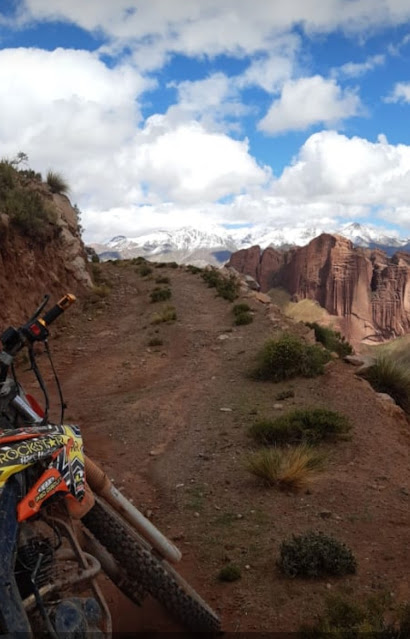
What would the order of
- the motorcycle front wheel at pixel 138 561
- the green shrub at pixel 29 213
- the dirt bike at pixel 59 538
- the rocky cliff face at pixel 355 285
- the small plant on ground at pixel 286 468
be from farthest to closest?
1. the rocky cliff face at pixel 355 285
2. the green shrub at pixel 29 213
3. the small plant on ground at pixel 286 468
4. the motorcycle front wheel at pixel 138 561
5. the dirt bike at pixel 59 538

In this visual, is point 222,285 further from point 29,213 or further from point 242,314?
point 29,213

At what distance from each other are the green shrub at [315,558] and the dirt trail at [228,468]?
11cm

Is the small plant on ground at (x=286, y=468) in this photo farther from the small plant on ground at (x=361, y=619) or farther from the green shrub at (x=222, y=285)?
the green shrub at (x=222, y=285)

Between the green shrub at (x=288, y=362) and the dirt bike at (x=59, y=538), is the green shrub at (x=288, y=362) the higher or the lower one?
the lower one

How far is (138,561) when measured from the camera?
11.2 ft

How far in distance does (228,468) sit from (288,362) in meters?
4.90

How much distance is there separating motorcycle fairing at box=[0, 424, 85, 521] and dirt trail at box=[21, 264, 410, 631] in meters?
1.68

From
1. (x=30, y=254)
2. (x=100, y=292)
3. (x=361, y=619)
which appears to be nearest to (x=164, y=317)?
(x=100, y=292)

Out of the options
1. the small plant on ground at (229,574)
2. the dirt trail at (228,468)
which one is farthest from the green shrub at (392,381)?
the small plant on ground at (229,574)

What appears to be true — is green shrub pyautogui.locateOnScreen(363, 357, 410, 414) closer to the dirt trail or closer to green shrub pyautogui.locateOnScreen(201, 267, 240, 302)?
the dirt trail

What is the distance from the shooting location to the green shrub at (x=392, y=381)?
40.4 ft

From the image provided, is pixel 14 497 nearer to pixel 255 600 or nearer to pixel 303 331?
pixel 255 600

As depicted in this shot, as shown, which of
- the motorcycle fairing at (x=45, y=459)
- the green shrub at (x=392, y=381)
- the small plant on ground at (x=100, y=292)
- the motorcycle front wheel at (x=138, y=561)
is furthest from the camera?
the small plant on ground at (x=100, y=292)

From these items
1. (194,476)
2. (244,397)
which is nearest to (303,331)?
(244,397)
